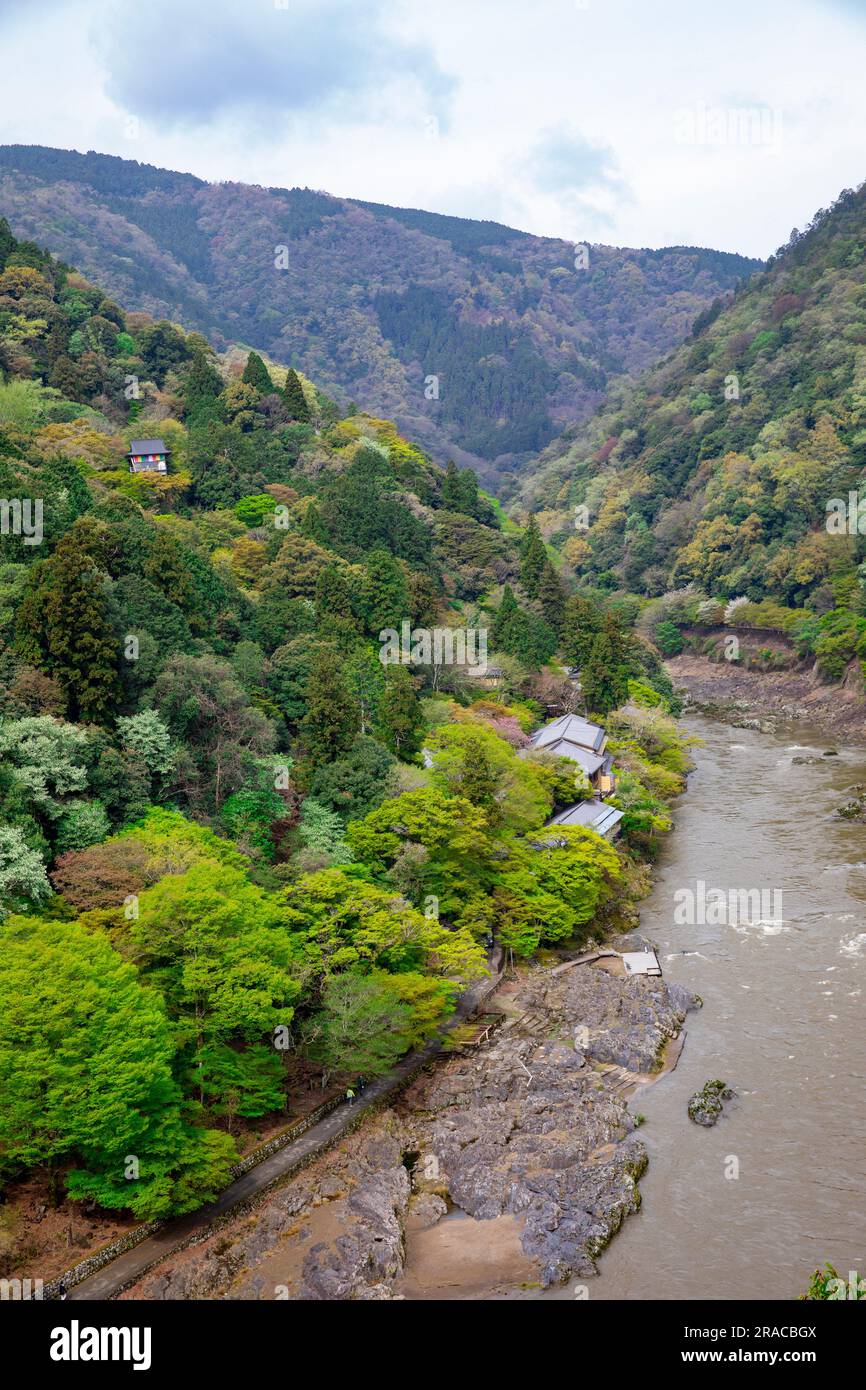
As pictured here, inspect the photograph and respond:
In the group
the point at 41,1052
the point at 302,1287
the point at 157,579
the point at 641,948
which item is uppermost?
the point at 157,579

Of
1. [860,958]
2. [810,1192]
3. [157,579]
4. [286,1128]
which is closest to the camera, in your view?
[810,1192]

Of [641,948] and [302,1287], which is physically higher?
[641,948]

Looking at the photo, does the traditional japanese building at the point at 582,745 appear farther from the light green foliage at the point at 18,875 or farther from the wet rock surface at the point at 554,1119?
the light green foliage at the point at 18,875

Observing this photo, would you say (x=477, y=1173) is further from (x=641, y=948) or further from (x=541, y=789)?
(x=541, y=789)

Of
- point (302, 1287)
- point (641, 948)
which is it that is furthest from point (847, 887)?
point (302, 1287)

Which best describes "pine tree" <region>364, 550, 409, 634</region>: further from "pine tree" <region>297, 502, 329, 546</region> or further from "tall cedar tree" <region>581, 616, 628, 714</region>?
"tall cedar tree" <region>581, 616, 628, 714</region>
